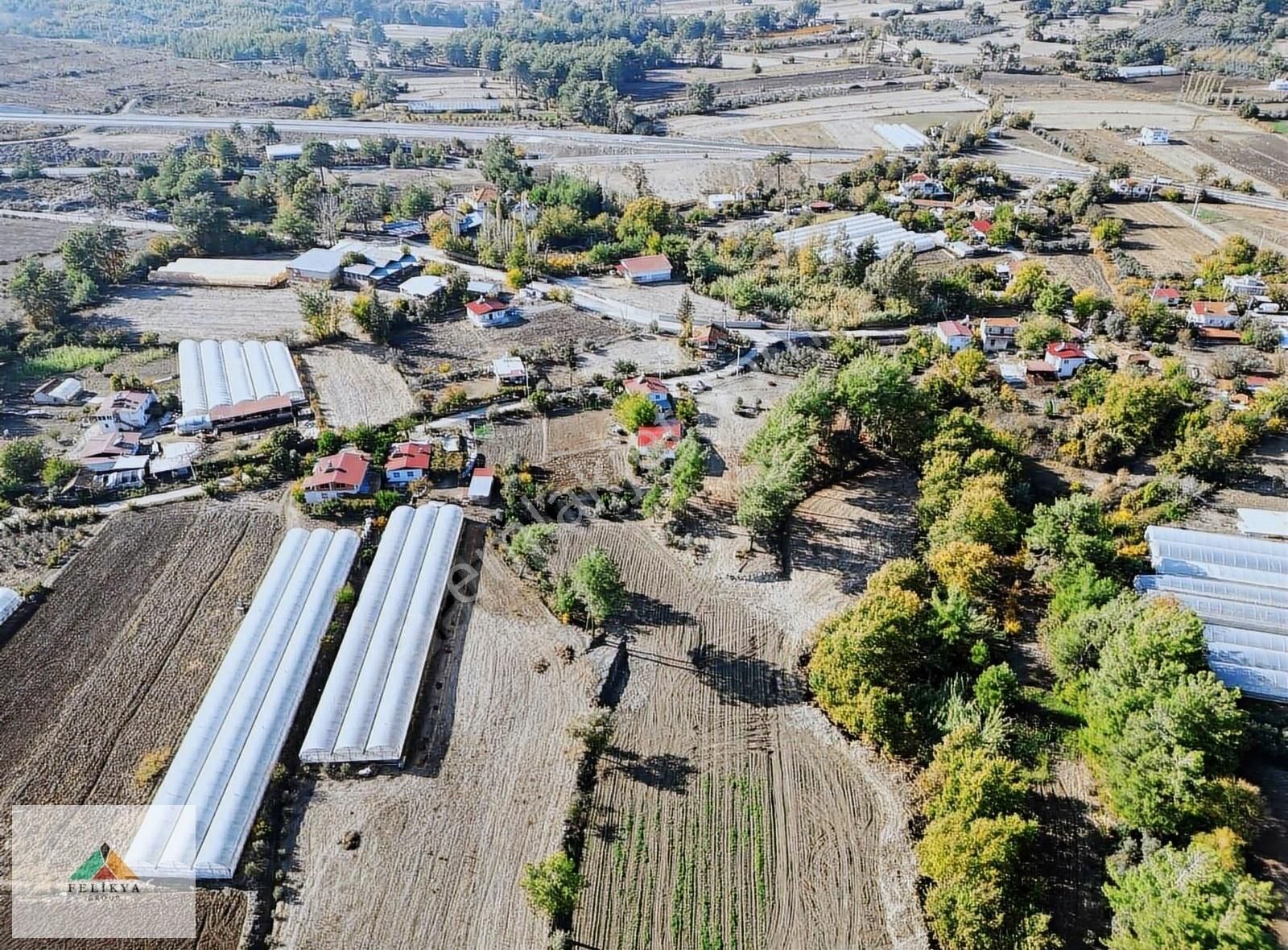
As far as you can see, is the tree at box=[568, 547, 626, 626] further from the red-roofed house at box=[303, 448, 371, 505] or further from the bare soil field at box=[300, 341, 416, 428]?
the bare soil field at box=[300, 341, 416, 428]

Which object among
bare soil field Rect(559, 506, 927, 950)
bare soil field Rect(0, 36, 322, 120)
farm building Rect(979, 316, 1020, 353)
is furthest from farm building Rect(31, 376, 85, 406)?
bare soil field Rect(0, 36, 322, 120)

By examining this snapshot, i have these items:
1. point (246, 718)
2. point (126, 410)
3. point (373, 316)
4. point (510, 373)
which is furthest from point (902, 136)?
point (246, 718)

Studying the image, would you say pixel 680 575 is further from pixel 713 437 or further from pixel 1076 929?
pixel 1076 929

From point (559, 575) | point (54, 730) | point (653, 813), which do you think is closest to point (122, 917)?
point (54, 730)

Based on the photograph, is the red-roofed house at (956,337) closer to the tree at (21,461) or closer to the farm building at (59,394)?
the tree at (21,461)

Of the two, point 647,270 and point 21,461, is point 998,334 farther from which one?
point 21,461

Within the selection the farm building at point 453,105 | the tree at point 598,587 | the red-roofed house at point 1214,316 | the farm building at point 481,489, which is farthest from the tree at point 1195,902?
the farm building at point 453,105
